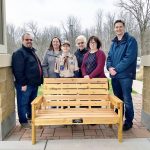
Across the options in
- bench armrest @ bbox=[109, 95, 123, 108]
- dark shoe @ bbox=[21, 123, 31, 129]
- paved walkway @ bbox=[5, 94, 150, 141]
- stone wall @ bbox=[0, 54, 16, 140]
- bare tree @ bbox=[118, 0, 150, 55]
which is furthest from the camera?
bare tree @ bbox=[118, 0, 150, 55]

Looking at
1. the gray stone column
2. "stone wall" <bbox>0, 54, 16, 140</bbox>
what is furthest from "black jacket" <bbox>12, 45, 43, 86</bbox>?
the gray stone column

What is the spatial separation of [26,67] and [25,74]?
0.43 feet

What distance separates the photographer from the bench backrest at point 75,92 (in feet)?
18.0

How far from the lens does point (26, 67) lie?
217 inches

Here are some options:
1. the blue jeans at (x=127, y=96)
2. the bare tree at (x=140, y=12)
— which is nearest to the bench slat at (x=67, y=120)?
the blue jeans at (x=127, y=96)

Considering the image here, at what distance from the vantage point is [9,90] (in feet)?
17.8

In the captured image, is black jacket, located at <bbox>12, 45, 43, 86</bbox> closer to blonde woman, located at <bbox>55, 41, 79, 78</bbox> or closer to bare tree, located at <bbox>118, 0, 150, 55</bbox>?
blonde woman, located at <bbox>55, 41, 79, 78</bbox>

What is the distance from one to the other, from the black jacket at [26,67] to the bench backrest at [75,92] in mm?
270

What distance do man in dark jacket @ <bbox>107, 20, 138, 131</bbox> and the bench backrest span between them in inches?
12.6

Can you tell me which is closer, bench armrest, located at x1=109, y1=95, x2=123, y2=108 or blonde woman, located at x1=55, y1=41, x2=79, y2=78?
bench armrest, located at x1=109, y1=95, x2=123, y2=108

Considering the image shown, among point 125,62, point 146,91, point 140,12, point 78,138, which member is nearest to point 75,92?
point 78,138

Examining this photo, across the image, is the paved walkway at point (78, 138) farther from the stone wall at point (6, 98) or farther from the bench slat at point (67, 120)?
the bench slat at point (67, 120)

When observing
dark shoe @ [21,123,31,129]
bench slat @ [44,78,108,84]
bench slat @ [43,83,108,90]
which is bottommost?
dark shoe @ [21,123,31,129]

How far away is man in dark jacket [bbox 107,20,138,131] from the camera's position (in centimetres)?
522
